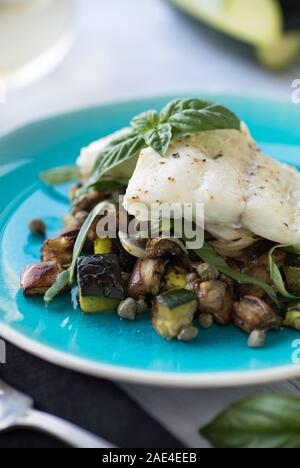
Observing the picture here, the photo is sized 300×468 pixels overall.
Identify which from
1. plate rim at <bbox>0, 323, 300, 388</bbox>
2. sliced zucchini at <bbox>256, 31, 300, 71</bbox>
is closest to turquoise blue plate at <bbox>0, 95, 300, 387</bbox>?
plate rim at <bbox>0, 323, 300, 388</bbox>

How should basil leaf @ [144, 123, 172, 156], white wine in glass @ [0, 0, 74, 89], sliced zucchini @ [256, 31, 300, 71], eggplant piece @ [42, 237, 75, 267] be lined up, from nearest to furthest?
basil leaf @ [144, 123, 172, 156] → eggplant piece @ [42, 237, 75, 267] → white wine in glass @ [0, 0, 74, 89] → sliced zucchini @ [256, 31, 300, 71]

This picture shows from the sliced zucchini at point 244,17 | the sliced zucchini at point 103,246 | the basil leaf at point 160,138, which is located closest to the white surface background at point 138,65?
the sliced zucchini at point 244,17

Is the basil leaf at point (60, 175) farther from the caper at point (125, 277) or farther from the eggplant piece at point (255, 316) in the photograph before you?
the eggplant piece at point (255, 316)

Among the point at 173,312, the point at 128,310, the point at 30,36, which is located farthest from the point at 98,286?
the point at 30,36

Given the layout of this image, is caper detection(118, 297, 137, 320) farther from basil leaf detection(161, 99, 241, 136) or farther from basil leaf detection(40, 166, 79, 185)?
basil leaf detection(40, 166, 79, 185)

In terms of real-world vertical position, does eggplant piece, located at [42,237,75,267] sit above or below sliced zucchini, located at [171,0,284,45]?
below

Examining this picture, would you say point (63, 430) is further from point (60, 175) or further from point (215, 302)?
point (60, 175)
